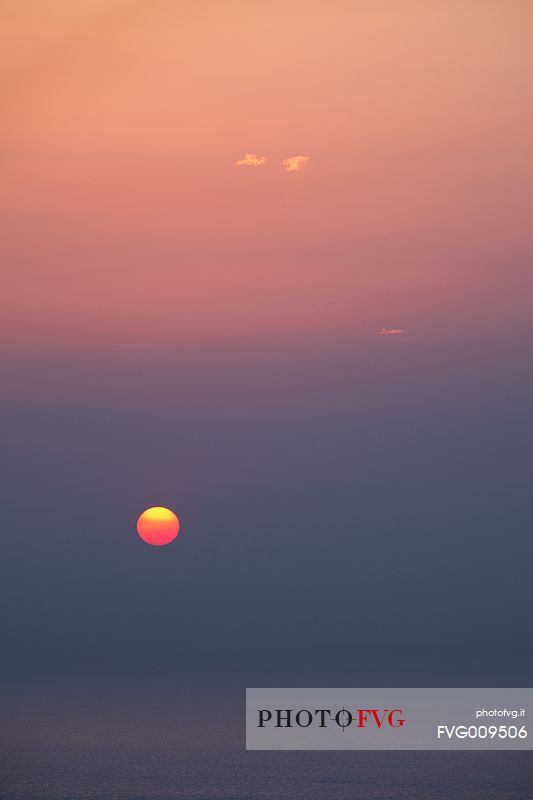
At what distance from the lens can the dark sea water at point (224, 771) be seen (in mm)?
125125

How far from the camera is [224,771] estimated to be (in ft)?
499

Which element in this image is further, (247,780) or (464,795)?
(247,780)

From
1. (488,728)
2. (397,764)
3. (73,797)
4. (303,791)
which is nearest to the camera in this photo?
(73,797)

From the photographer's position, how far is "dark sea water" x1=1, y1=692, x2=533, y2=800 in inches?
4926

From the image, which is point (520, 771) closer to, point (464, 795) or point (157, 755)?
point (464, 795)

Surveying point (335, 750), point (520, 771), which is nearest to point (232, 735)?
point (335, 750)

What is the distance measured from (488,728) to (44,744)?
76.5 m

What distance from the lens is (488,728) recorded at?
190 metres

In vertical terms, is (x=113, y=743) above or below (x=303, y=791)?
above

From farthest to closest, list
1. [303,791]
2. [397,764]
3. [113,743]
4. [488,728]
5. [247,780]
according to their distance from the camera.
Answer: [488,728] → [113,743] → [397,764] → [247,780] → [303,791]

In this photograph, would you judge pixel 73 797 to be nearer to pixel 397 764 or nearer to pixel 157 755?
pixel 157 755

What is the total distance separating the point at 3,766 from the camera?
160m

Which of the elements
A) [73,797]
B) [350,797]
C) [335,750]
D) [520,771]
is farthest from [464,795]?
[335,750]

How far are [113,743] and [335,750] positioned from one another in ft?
121
